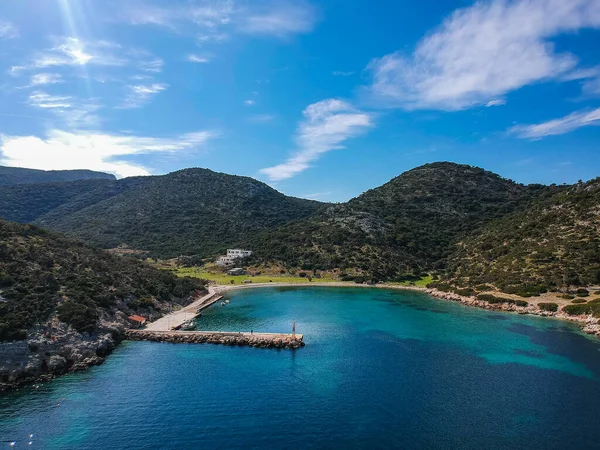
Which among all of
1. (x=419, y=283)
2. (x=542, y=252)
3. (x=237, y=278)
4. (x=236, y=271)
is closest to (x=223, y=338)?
(x=237, y=278)

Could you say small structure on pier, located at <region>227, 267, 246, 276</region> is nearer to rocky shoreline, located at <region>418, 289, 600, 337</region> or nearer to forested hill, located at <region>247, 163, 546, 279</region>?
forested hill, located at <region>247, 163, 546, 279</region>

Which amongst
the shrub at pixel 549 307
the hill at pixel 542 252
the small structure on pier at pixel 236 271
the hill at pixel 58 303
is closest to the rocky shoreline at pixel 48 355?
the hill at pixel 58 303

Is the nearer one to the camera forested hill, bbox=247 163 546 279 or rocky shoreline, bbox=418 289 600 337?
rocky shoreline, bbox=418 289 600 337

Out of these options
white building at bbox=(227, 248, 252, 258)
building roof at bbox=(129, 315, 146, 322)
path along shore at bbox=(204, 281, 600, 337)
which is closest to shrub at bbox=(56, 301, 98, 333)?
building roof at bbox=(129, 315, 146, 322)

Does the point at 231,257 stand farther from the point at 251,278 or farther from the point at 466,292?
the point at 466,292

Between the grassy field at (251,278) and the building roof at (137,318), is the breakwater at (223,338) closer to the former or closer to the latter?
the building roof at (137,318)

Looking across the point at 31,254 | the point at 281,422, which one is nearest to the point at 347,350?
the point at 281,422
